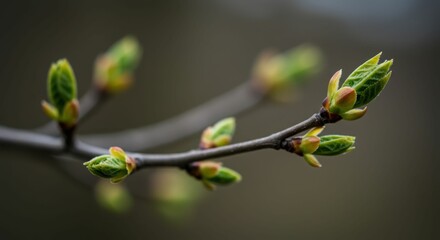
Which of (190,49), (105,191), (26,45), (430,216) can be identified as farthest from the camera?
(430,216)

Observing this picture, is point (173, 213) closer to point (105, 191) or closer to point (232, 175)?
point (105, 191)

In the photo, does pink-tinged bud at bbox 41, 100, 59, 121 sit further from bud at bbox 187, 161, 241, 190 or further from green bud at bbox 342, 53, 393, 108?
green bud at bbox 342, 53, 393, 108

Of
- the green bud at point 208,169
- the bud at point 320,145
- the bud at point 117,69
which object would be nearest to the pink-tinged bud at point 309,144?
the bud at point 320,145

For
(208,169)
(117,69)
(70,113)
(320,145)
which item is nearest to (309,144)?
(320,145)

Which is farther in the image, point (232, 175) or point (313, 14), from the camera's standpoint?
point (313, 14)

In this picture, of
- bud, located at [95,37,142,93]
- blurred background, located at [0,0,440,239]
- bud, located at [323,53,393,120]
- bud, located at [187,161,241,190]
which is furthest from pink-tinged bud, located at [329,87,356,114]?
blurred background, located at [0,0,440,239]

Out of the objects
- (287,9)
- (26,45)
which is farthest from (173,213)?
(287,9)

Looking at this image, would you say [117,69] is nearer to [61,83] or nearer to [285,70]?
[61,83]

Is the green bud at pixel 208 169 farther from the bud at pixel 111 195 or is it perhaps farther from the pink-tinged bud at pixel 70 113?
the bud at pixel 111 195
